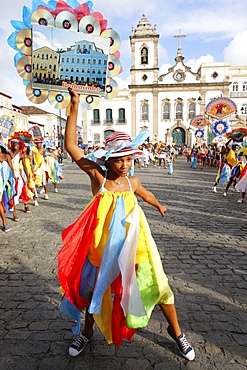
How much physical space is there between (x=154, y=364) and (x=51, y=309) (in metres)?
1.24

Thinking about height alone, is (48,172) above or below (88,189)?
above

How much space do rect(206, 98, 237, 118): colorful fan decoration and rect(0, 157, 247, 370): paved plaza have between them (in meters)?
9.80

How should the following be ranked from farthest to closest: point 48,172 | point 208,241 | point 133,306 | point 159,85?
point 159,85 → point 48,172 → point 208,241 → point 133,306

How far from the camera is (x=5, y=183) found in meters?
5.98

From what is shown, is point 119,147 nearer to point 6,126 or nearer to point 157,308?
point 157,308

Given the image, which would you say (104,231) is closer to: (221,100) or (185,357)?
(185,357)

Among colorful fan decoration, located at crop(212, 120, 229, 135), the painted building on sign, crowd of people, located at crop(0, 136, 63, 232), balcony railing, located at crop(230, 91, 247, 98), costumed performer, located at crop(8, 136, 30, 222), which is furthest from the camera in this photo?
balcony railing, located at crop(230, 91, 247, 98)

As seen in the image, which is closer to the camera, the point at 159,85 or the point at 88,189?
the point at 88,189

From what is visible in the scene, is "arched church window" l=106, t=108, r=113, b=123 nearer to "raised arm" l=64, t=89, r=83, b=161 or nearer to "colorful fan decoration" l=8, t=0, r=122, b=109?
"colorful fan decoration" l=8, t=0, r=122, b=109

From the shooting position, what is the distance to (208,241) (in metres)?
5.16

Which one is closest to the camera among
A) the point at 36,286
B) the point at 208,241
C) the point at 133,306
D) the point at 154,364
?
the point at 133,306

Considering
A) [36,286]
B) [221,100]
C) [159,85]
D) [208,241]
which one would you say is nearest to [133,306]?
[36,286]

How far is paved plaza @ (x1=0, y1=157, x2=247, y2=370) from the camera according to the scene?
2.38m

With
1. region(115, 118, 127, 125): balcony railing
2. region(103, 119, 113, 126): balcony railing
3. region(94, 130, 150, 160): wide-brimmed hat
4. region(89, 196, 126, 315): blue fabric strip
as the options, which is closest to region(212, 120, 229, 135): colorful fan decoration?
region(94, 130, 150, 160): wide-brimmed hat
